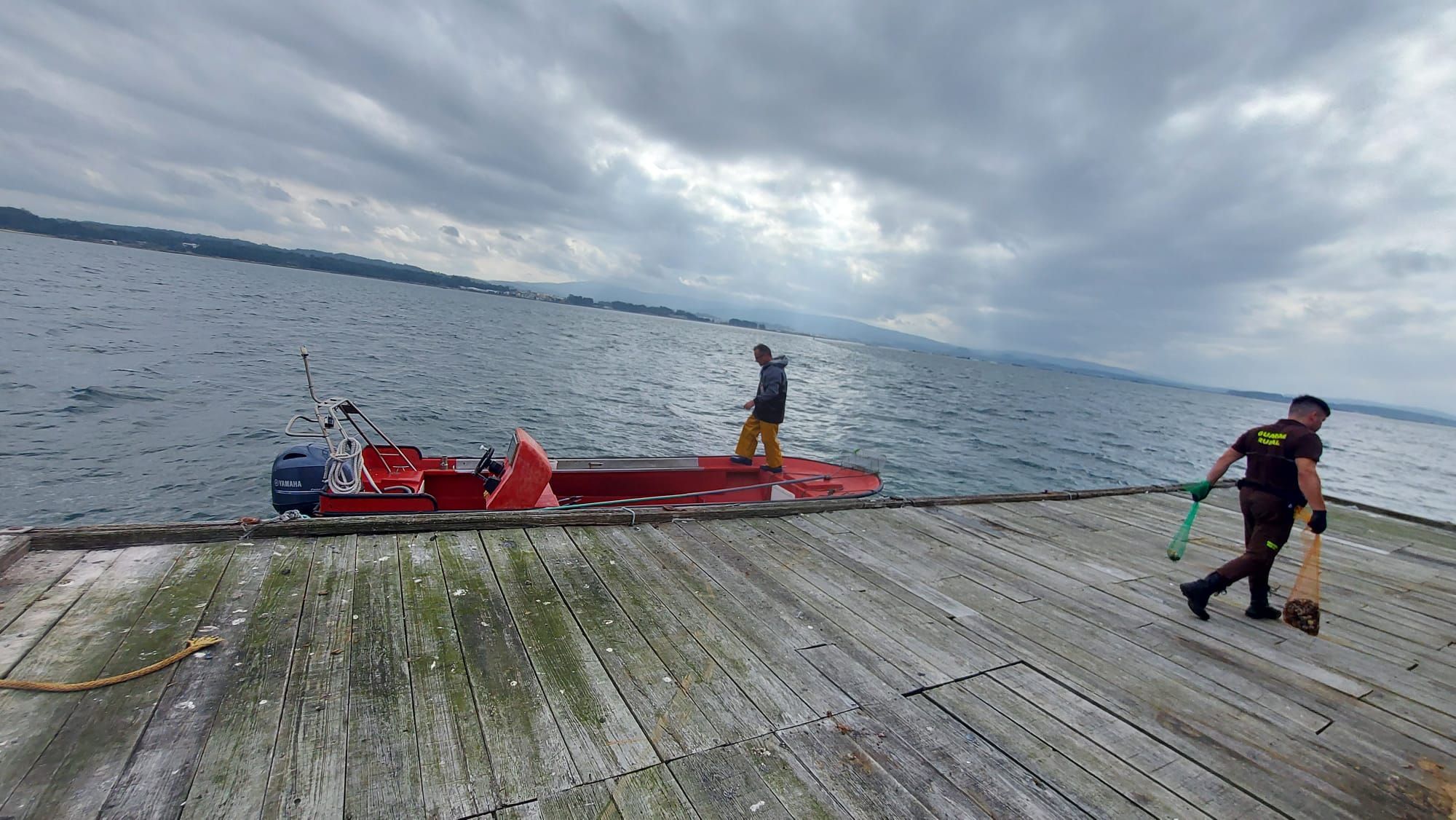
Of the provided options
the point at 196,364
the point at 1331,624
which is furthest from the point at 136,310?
the point at 1331,624

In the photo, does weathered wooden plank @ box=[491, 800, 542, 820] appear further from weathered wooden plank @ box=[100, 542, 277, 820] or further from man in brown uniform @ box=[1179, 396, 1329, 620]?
man in brown uniform @ box=[1179, 396, 1329, 620]

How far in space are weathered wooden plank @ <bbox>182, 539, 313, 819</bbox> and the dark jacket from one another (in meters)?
5.90

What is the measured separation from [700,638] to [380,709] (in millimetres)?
1551

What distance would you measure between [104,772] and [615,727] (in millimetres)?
1758

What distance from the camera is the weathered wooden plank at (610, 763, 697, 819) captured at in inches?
82.7

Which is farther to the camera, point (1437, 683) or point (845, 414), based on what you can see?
point (845, 414)

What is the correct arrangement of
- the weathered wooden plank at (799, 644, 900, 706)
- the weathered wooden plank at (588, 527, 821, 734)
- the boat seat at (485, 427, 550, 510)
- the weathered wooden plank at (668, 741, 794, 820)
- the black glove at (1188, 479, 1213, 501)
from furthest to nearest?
1. the boat seat at (485, 427, 550, 510)
2. the black glove at (1188, 479, 1213, 501)
3. the weathered wooden plank at (799, 644, 900, 706)
4. the weathered wooden plank at (588, 527, 821, 734)
5. the weathered wooden plank at (668, 741, 794, 820)

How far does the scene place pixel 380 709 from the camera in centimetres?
245

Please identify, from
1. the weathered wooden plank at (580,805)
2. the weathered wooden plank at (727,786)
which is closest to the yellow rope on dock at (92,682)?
the weathered wooden plank at (580,805)

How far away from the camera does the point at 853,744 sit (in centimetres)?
258

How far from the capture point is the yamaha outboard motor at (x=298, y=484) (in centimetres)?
648

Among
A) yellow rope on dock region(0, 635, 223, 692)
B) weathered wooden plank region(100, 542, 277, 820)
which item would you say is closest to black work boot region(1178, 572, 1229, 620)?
weathered wooden plank region(100, 542, 277, 820)

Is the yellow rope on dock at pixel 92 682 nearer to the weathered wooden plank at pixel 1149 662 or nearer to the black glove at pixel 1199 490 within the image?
the weathered wooden plank at pixel 1149 662

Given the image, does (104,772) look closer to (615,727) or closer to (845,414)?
(615,727)
